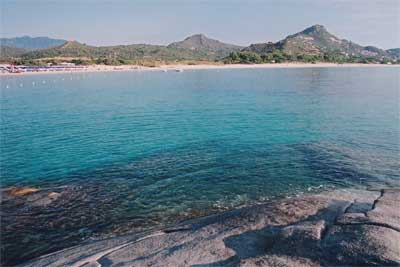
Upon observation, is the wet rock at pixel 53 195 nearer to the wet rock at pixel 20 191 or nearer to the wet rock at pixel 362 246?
the wet rock at pixel 20 191

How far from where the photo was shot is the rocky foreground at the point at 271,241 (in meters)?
10.3

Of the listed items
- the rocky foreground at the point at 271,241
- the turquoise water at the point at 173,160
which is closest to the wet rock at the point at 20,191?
the turquoise water at the point at 173,160

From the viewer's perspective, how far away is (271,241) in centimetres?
1173

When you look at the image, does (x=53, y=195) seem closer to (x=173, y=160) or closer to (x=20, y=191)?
(x=20, y=191)

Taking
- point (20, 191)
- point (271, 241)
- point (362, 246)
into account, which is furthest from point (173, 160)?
point (362, 246)

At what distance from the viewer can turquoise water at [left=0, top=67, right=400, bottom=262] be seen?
17.5 m

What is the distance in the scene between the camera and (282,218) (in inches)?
542

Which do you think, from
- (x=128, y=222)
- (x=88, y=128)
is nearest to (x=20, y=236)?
(x=128, y=222)

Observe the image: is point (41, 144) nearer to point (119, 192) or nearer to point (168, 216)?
point (119, 192)

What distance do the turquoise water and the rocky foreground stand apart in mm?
2971

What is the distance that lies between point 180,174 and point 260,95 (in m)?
47.7

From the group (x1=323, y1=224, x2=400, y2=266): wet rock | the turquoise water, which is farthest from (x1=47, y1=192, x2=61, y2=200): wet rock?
(x1=323, y1=224, x2=400, y2=266): wet rock

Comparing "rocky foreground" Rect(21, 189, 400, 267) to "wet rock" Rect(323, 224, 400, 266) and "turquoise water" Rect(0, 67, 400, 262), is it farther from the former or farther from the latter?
"turquoise water" Rect(0, 67, 400, 262)

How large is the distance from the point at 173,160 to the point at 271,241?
1504cm
